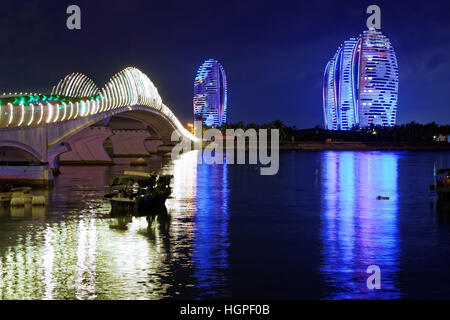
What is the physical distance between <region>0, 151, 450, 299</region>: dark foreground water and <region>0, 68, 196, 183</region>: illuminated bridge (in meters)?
6.34

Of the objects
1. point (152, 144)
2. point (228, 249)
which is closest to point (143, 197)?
point (228, 249)

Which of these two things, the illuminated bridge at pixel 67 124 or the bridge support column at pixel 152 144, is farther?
the bridge support column at pixel 152 144

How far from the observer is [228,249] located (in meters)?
29.1

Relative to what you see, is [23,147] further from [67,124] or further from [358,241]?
[358,241]

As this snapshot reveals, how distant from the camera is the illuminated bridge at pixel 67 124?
5412cm

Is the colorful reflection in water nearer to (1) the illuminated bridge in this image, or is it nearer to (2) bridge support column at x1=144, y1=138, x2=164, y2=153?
(1) the illuminated bridge

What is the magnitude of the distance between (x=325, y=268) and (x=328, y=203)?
976 inches

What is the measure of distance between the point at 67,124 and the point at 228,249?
3987cm

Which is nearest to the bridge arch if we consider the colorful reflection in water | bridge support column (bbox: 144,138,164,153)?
the colorful reflection in water

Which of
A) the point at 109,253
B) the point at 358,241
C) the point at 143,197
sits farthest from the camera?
the point at 143,197

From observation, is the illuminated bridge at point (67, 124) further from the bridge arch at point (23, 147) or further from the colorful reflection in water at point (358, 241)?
the colorful reflection in water at point (358, 241)

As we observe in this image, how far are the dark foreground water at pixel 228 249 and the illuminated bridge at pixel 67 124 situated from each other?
634 cm

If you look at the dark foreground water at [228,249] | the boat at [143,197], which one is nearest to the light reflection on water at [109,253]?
the dark foreground water at [228,249]

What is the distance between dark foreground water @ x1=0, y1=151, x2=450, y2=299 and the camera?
2200cm
